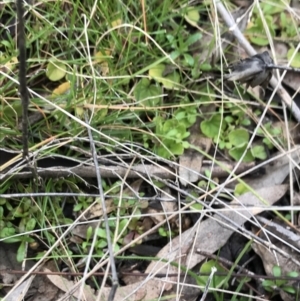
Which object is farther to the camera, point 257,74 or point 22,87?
point 257,74

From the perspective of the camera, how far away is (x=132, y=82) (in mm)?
1385

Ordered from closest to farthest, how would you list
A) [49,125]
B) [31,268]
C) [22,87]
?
[22,87]
[31,268]
[49,125]

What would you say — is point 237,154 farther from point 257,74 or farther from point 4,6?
point 4,6

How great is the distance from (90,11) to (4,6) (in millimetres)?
235

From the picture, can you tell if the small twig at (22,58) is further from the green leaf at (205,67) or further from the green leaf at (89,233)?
the green leaf at (205,67)

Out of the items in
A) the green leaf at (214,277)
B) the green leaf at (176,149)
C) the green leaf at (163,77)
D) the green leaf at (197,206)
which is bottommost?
the green leaf at (214,277)

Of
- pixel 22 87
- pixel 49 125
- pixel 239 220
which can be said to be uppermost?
pixel 22 87

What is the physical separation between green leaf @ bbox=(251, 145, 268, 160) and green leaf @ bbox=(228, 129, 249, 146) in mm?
31

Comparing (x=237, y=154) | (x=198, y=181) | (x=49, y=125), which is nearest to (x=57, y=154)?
(x=49, y=125)

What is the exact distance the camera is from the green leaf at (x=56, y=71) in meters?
1.35

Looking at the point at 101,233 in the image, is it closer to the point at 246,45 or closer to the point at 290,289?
the point at 290,289

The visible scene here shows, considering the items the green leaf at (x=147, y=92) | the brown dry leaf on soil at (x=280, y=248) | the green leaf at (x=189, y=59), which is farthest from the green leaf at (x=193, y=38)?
the brown dry leaf on soil at (x=280, y=248)

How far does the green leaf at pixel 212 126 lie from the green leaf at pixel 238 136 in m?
0.03

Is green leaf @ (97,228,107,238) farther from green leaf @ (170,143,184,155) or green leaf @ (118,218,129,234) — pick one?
green leaf @ (170,143,184,155)
